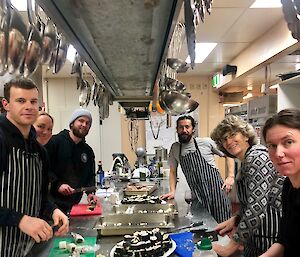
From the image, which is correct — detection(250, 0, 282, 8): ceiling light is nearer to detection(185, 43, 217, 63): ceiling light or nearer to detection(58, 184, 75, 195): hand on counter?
detection(185, 43, 217, 63): ceiling light

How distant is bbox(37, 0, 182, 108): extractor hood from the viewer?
38.6 inches

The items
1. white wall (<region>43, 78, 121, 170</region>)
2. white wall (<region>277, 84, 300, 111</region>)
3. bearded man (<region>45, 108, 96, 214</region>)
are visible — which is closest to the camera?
bearded man (<region>45, 108, 96, 214</region>)

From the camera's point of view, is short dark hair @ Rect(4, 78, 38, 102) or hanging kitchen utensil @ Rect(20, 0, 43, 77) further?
short dark hair @ Rect(4, 78, 38, 102)

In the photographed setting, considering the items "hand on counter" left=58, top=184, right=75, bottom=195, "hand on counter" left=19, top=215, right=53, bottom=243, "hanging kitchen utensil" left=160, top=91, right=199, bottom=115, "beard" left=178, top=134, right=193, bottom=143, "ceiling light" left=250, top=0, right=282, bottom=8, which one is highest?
"ceiling light" left=250, top=0, right=282, bottom=8

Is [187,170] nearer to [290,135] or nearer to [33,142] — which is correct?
[33,142]

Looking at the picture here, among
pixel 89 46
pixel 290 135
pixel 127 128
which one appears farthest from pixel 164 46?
pixel 127 128

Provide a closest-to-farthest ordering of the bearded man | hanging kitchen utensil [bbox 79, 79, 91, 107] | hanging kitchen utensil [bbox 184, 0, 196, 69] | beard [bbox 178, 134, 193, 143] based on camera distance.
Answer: hanging kitchen utensil [bbox 184, 0, 196, 69] → hanging kitchen utensil [bbox 79, 79, 91, 107] → the bearded man → beard [bbox 178, 134, 193, 143]

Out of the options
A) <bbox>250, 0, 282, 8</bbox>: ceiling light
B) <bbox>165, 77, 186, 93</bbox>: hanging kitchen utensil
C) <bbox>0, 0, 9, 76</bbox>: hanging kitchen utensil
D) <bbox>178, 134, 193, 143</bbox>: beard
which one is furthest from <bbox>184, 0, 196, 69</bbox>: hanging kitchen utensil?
<bbox>250, 0, 282, 8</bbox>: ceiling light

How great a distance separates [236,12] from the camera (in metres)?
3.27

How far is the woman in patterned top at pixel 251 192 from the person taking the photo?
64.7 inches

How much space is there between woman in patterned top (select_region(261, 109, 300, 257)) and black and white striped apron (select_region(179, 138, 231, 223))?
5.20 feet

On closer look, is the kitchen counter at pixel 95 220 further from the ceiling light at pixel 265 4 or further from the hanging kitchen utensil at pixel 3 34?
the ceiling light at pixel 265 4

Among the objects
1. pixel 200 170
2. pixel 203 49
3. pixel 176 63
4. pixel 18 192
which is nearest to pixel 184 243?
pixel 18 192

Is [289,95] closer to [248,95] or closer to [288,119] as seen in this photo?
[288,119]
